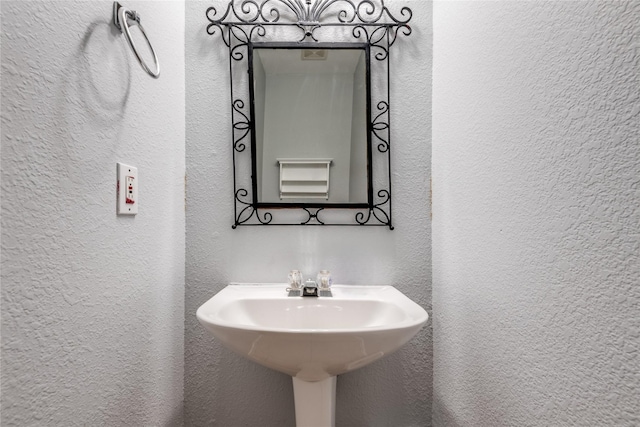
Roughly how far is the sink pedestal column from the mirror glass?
59 cm

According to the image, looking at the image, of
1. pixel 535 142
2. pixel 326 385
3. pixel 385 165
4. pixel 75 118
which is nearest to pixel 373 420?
pixel 326 385

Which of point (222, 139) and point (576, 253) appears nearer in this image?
point (576, 253)

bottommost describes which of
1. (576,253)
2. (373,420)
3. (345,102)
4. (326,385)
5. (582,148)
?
(373,420)

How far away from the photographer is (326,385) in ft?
3.03

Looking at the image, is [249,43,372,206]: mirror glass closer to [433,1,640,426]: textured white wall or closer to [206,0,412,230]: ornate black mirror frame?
[206,0,412,230]: ornate black mirror frame

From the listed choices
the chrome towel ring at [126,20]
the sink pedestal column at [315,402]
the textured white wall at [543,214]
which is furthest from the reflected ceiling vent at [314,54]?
the sink pedestal column at [315,402]

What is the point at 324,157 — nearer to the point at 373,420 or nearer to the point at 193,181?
the point at 193,181

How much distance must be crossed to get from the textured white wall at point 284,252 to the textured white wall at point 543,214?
0.14m

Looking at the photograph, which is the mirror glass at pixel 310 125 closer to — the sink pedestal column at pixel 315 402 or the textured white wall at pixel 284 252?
the textured white wall at pixel 284 252

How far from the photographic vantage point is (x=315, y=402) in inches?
36.3

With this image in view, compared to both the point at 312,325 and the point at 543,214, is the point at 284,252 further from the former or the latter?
the point at 543,214

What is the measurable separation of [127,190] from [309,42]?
810mm

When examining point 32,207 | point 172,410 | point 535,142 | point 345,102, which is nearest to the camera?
point 32,207

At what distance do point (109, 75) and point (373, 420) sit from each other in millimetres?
1343
